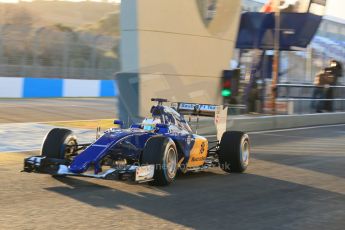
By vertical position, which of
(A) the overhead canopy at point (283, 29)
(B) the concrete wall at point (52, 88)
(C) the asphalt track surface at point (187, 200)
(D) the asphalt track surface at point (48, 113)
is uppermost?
(A) the overhead canopy at point (283, 29)

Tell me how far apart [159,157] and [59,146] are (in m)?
1.45

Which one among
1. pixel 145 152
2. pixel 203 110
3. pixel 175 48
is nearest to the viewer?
pixel 145 152

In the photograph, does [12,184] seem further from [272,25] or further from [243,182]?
[272,25]

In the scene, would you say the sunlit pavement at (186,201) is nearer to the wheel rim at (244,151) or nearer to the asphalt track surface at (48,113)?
the wheel rim at (244,151)

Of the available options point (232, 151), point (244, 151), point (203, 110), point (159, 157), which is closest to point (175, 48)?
point (203, 110)

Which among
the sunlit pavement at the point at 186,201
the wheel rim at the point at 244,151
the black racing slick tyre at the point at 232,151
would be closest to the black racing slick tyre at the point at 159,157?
the sunlit pavement at the point at 186,201

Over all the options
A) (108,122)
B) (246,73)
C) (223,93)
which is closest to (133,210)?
(223,93)

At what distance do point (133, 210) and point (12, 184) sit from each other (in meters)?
2.09

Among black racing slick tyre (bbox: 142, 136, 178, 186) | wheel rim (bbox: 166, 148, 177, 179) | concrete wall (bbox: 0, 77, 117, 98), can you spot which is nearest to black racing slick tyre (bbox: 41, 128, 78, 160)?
black racing slick tyre (bbox: 142, 136, 178, 186)

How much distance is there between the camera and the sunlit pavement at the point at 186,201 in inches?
214

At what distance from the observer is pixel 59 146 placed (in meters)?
7.50

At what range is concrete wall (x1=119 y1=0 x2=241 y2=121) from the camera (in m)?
14.0

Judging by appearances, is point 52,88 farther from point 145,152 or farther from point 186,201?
point 186,201

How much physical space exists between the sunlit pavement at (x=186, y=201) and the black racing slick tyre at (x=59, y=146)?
337 mm
